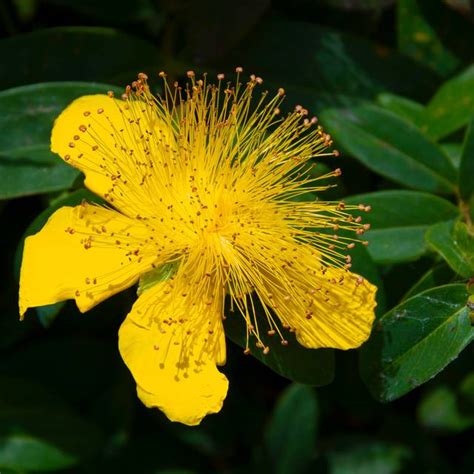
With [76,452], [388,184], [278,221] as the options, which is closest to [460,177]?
[388,184]

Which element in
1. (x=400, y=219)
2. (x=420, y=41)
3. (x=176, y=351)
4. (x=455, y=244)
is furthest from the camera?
(x=420, y=41)

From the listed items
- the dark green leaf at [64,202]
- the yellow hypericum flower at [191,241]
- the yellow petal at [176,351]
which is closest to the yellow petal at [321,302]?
the yellow hypericum flower at [191,241]

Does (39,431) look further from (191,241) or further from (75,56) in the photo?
(75,56)

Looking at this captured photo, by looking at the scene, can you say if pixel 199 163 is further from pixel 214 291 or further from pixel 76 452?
pixel 76 452

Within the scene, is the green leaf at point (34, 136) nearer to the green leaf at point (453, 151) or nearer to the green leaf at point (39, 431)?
the green leaf at point (39, 431)

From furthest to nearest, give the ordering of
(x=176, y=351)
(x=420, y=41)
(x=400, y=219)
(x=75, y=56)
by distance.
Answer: (x=420, y=41) → (x=75, y=56) → (x=400, y=219) → (x=176, y=351)

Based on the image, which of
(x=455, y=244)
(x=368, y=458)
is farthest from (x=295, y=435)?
(x=455, y=244)
